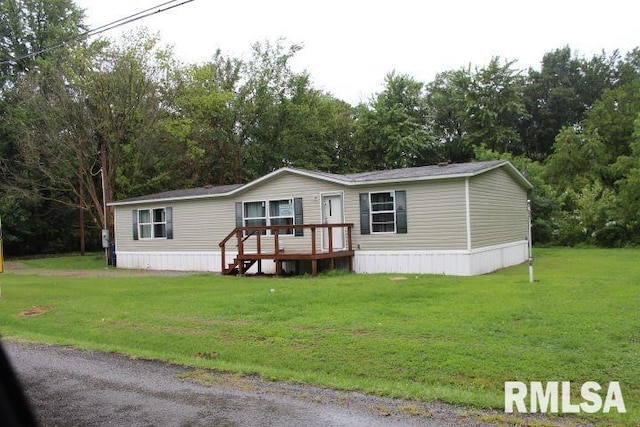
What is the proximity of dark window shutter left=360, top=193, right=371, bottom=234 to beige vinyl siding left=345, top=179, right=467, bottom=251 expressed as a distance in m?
0.44

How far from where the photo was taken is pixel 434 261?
16000mm

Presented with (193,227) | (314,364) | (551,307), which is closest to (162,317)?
(314,364)

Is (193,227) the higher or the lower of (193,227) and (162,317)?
the higher

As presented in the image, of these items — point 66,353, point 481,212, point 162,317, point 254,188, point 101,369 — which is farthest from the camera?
point 254,188

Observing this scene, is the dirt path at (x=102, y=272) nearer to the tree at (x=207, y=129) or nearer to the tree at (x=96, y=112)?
the tree at (x=96, y=112)

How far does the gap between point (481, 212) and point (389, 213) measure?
2699 mm

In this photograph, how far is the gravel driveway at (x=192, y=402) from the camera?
4.60 metres

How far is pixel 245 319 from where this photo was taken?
30.1 ft

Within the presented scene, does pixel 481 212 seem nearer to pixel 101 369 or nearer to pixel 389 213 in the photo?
pixel 389 213

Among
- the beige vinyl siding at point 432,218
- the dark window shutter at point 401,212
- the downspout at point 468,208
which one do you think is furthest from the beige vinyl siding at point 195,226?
the downspout at point 468,208

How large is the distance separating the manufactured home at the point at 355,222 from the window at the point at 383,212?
3 centimetres

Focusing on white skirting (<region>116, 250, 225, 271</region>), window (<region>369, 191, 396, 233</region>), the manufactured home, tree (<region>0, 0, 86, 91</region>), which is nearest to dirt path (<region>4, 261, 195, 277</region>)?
white skirting (<region>116, 250, 225, 271</region>)

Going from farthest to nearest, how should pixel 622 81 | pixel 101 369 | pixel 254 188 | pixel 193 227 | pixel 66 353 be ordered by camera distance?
pixel 622 81 < pixel 193 227 < pixel 254 188 < pixel 66 353 < pixel 101 369

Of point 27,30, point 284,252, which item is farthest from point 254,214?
point 27,30
